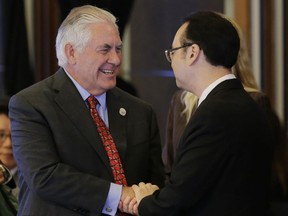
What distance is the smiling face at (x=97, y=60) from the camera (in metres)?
2.69

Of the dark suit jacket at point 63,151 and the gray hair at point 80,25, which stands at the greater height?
the gray hair at point 80,25

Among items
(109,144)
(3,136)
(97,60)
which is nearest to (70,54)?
(97,60)

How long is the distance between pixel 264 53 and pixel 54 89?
1920mm

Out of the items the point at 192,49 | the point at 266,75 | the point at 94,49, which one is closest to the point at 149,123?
the point at 94,49

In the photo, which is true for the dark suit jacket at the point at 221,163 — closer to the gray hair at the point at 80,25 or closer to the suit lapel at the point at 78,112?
the suit lapel at the point at 78,112

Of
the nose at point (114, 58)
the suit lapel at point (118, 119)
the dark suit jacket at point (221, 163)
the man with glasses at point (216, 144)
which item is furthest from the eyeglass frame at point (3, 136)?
the dark suit jacket at point (221, 163)

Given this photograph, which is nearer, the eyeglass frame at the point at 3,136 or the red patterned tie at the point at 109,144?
the red patterned tie at the point at 109,144

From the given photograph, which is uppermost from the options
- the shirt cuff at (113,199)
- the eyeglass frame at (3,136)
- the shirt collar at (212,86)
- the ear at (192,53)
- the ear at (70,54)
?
the ear at (192,53)

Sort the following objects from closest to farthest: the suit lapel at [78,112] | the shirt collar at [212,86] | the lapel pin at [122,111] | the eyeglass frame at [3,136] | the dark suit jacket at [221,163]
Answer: the dark suit jacket at [221,163], the shirt collar at [212,86], the suit lapel at [78,112], the lapel pin at [122,111], the eyeglass frame at [3,136]

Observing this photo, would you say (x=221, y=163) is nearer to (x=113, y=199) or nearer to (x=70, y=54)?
(x=113, y=199)

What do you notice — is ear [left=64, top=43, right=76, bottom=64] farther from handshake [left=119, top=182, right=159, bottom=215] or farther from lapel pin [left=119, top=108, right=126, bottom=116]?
handshake [left=119, top=182, right=159, bottom=215]

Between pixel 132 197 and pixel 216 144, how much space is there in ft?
1.60

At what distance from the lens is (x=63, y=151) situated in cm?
259

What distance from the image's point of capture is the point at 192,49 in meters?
2.37
